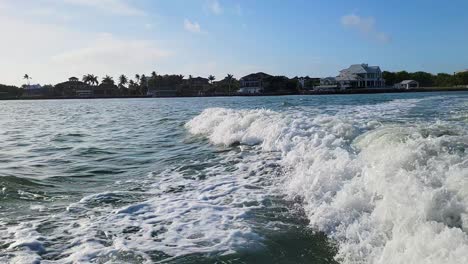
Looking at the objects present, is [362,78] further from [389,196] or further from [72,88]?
[389,196]

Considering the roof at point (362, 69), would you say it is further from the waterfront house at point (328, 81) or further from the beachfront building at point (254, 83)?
the beachfront building at point (254, 83)

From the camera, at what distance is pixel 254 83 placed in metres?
108

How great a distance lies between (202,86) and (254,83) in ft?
63.2

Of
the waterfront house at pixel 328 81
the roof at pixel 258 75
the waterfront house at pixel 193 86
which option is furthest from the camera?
the waterfront house at pixel 193 86

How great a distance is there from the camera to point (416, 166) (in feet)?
17.7

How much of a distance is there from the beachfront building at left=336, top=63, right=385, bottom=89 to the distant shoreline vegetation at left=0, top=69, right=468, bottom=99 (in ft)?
8.23

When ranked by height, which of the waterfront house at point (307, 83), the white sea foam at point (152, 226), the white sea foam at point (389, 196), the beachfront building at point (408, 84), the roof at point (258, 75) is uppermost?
the roof at point (258, 75)

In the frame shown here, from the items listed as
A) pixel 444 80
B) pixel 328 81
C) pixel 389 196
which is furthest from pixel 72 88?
pixel 389 196

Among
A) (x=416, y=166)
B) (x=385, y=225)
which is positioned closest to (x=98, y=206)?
(x=385, y=225)

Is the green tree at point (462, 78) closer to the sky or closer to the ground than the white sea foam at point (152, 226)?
closer to the sky

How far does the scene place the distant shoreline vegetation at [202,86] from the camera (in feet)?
328

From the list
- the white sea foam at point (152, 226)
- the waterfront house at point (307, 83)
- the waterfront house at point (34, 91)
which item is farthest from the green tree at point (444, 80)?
the waterfront house at point (34, 91)

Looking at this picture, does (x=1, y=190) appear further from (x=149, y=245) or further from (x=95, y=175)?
(x=149, y=245)

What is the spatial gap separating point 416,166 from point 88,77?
456 feet
